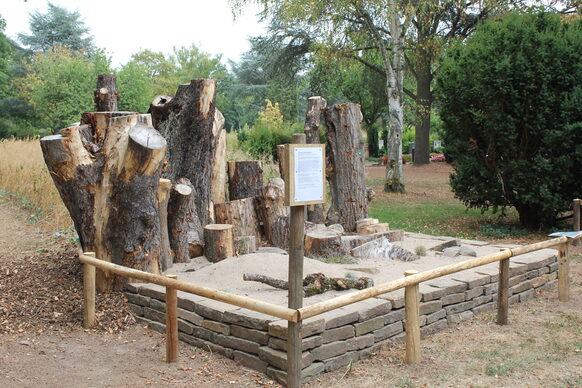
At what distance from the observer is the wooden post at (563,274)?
6316mm

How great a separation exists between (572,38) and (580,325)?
5468 mm

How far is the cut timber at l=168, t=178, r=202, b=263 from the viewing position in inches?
255

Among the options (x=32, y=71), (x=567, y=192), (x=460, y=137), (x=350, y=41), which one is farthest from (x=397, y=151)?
(x=32, y=71)

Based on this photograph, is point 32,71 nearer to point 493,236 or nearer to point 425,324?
point 493,236

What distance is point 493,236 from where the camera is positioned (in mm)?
Answer: 10102

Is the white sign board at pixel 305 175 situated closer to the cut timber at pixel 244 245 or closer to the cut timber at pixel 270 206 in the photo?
the cut timber at pixel 244 245

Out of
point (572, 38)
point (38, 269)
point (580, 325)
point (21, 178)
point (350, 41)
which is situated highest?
point (350, 41)

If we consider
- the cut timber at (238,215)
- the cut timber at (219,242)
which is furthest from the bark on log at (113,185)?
the cut timber at (238,215)

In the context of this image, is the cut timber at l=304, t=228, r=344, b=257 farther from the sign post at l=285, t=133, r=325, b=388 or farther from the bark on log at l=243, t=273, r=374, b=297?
the sign post at l=285, t=133, r=325, b=388

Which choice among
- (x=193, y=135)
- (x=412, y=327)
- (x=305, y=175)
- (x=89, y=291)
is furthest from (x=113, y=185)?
(x=412, y=327)

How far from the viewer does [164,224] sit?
20.4ft

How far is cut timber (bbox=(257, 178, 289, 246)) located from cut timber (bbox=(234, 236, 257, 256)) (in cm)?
60

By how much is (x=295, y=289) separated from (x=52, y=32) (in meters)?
40.8

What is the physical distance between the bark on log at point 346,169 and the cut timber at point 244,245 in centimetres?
214
